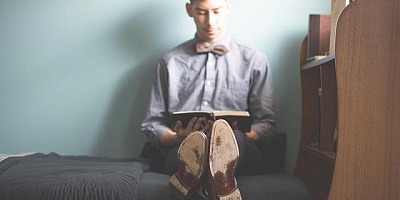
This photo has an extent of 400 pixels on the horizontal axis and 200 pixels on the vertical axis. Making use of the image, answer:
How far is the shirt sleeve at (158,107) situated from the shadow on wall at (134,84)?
111 millimetres

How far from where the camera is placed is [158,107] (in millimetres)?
1529

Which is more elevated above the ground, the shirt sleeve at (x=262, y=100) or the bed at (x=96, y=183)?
the shirt sleeve at (x=262, y=100)

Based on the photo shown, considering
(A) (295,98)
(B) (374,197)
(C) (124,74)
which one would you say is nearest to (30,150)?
(C) (124,74)

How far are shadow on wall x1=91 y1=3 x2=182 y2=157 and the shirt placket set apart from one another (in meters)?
0.21

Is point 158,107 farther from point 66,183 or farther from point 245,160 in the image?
point 66,183

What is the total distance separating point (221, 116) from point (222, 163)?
0.23 meters

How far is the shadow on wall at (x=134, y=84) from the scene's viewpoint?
5.41 feet

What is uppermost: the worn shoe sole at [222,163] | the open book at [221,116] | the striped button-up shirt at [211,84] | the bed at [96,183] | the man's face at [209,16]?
the man's face at [209,16]

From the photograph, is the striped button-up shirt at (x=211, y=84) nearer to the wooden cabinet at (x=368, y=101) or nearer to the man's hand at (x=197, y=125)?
the man's hand at (x=197, y=125)

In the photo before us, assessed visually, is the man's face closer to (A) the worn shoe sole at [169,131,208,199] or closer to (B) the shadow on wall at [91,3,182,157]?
(B) the shadow on wall at [91,3,182,157]

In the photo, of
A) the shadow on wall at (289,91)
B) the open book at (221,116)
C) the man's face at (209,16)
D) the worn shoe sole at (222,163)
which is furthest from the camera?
the shadow on wall at (289,91)

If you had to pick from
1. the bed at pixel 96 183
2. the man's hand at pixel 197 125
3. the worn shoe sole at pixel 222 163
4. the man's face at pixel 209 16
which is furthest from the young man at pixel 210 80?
the worn shoe sole at pixel 222 163

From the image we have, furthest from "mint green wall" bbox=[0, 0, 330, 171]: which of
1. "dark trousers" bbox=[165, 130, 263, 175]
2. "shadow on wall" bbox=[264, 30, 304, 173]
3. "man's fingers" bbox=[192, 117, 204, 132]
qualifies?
"man's fingers" bbox=[192, 117, 204, 132]

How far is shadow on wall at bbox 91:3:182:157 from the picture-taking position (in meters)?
A: 1.65
